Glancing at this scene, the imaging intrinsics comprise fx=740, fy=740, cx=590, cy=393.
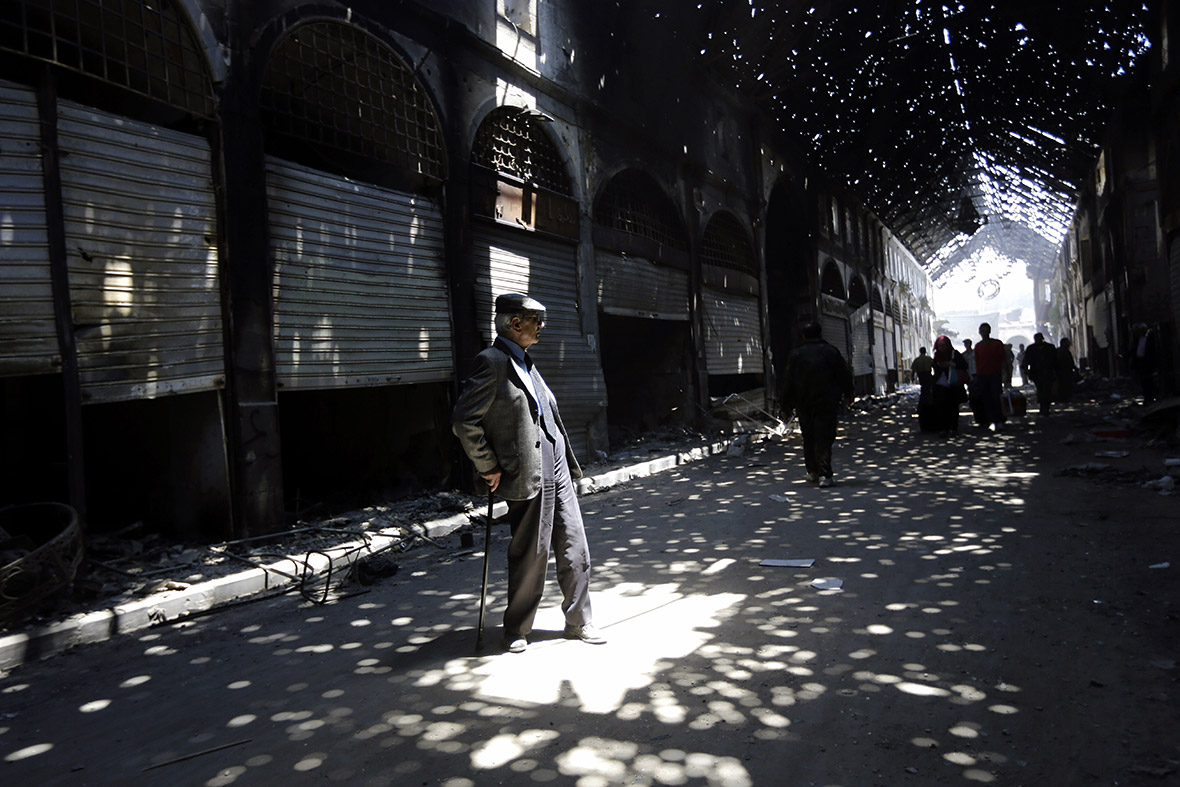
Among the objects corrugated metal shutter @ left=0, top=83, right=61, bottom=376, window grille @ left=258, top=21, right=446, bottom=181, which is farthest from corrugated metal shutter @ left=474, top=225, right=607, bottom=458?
corrugated metal shutter @ left=0, top=83, right=61, bottom=376

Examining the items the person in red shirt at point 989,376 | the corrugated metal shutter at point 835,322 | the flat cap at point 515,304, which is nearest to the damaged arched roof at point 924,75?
the corrugated metal shutter at point 835,322

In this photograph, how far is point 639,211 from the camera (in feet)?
50.8

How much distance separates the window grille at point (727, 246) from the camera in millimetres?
18531

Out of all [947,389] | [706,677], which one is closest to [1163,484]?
[706,677]

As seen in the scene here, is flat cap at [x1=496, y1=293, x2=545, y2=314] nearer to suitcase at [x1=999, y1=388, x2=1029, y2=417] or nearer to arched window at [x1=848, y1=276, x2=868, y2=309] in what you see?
suitcase at [x1=999, y1=388, x2=1029, y2=417]

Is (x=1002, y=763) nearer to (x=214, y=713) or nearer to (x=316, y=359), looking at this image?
(x=214, y=713)

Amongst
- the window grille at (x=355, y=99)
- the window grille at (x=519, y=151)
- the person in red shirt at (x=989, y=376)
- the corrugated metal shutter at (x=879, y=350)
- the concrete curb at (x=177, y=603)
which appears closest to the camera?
the concrete curb at (x=177, y=603)

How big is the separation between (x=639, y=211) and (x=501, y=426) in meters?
12.2

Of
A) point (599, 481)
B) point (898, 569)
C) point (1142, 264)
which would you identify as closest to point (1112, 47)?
point (1142, 264)

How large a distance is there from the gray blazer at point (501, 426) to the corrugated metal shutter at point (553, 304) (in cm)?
634

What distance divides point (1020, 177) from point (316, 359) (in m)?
36.0

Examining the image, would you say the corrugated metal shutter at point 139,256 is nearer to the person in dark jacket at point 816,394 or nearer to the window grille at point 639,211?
the person in dark jacket at point 816,394

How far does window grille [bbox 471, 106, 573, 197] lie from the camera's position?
11.0m

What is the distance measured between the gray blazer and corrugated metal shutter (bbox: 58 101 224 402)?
3.85 metres
